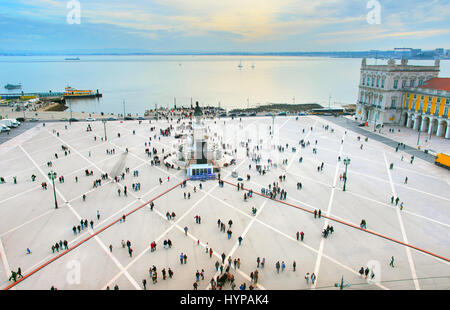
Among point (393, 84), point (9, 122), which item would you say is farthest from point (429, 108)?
point (9, 122)

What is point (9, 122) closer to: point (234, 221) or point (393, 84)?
point (234, 221)

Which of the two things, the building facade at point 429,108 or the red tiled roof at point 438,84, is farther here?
the red tiled roof at point 438,84

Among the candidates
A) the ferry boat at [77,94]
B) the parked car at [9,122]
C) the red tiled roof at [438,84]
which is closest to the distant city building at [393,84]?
the red tiled roof at [438,84]

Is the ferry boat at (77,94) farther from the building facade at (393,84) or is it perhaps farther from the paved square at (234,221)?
the building facade at (393,84)

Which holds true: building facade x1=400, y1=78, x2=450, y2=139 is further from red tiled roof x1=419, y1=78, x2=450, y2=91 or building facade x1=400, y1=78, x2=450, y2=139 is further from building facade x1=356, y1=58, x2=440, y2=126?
building facade x1=356, y1=58, x2=440, y2=126
